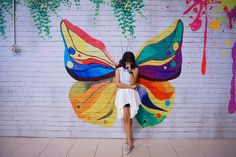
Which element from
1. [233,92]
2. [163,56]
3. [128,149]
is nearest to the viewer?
[128,149]

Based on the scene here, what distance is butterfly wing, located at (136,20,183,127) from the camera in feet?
12.9

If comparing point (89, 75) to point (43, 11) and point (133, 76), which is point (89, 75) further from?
point (43, 11)

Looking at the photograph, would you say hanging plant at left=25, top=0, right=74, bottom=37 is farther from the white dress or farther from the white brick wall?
the white dress

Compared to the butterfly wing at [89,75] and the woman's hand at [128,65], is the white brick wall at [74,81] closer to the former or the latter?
the butterfly wing at [89,75]

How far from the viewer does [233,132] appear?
4.17 meters

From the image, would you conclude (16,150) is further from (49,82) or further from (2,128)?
(49,82)

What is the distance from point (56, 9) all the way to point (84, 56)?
1024 mm

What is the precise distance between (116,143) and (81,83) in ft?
4.34

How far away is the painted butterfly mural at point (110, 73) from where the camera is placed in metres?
3.93

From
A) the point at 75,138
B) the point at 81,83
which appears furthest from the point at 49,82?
the point at 75,138

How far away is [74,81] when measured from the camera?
157 inches

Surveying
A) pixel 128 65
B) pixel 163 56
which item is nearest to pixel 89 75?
pixel 128 65

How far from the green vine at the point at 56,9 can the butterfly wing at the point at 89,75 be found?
1.08 feet

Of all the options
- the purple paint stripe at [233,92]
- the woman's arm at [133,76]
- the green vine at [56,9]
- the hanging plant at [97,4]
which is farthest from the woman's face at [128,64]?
the purple paint stripe at [233,92]
